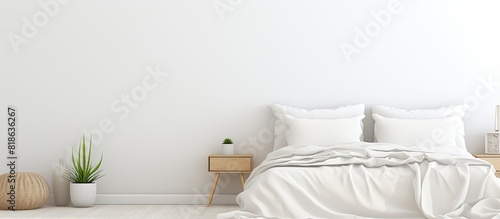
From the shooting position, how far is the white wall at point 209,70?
7.22 m

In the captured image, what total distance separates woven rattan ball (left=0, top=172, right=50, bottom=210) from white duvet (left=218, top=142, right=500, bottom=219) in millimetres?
2301

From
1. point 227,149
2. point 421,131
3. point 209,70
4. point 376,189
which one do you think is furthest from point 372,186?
point 209,70

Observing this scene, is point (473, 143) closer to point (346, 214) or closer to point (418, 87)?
point (418, 87)

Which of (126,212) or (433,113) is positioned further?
(433,113)

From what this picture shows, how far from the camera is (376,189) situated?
16.9 ft

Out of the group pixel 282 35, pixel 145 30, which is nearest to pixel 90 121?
pixel 145 30

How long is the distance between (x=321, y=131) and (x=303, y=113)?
0.32 m

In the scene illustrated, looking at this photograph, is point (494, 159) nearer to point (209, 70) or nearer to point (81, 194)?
point (209, 70)

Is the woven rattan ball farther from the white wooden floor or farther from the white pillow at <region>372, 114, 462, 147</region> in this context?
the white pillow at <region>372, 114, 462, 147</region>

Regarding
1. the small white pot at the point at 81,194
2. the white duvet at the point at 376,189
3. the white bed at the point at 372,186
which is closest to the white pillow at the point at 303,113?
the white bed at the point at 372,186

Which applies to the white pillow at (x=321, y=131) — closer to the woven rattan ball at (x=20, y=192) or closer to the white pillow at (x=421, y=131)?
the white pillow at (x=421, y=131)

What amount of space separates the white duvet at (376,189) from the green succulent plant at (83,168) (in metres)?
2.10

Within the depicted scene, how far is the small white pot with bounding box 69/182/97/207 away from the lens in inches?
270

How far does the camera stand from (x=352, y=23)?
7230 millimetres
